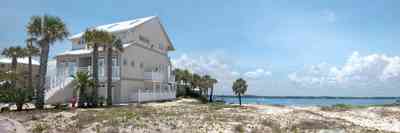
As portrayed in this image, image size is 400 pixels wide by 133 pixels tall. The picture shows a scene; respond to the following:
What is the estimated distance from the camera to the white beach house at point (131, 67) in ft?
90.7

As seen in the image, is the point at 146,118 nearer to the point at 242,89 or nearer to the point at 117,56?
the point at 117,56

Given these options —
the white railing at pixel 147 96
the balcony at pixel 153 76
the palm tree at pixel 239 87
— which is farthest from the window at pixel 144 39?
the palm tree at pixel 239 87

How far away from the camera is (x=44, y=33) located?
21.3 meters

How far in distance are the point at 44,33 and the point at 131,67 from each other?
9.50 m

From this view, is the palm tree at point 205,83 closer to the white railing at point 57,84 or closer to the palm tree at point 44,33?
the white railing at point 57,84

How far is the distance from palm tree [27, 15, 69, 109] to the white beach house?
4550 mm

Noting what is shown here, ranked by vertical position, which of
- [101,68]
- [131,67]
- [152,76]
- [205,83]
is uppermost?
[131,67]

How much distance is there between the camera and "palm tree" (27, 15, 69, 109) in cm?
2109

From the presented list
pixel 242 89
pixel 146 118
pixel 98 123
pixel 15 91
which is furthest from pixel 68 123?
pixel 242 89

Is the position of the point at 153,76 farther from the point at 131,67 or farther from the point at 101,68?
the point at 101,68

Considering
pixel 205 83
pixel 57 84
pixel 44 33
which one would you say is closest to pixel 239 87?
pixel 205 83

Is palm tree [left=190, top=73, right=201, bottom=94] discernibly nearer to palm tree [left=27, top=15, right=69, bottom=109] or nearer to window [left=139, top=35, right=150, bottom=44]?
window [left=139, top=35, right=150, bottom=44]

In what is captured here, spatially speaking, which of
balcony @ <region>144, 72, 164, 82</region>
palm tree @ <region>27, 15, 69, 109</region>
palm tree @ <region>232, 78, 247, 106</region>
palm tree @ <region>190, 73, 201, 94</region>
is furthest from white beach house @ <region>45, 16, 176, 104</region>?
palm tree @ <region>232, 78, 247, 106</region>

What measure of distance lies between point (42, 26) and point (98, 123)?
448 inches
